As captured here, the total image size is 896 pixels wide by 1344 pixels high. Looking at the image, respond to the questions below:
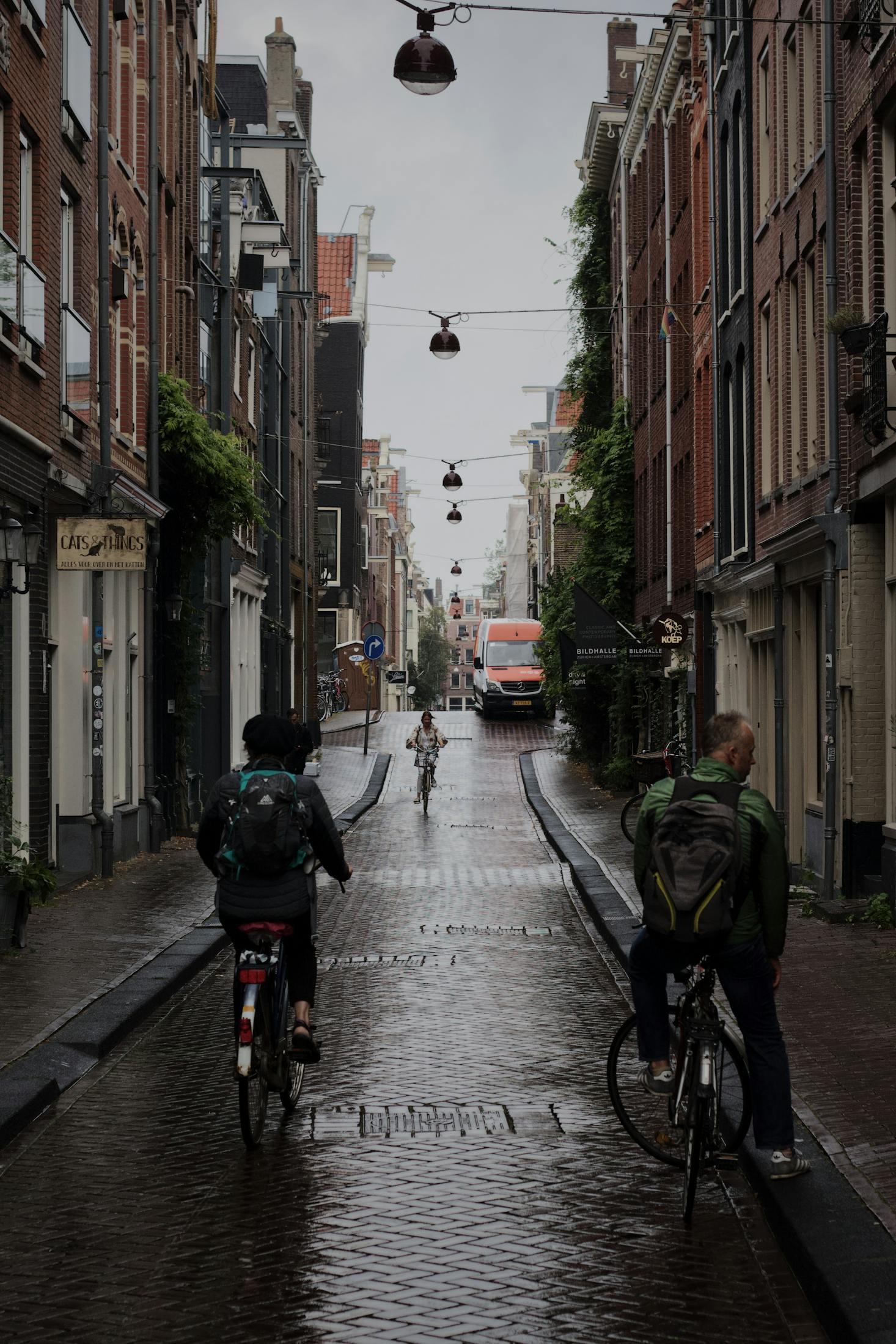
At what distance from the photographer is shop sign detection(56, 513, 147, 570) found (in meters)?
17.7

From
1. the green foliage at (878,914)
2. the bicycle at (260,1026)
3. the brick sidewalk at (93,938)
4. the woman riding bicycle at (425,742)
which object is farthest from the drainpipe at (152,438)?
the bicycle at (260,1026)

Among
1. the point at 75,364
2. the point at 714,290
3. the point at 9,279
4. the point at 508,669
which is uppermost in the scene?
the point at 714,290

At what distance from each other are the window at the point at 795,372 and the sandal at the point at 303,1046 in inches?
556

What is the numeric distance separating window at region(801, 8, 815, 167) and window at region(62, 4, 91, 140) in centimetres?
749

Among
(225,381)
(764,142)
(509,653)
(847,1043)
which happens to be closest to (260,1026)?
(847,1043)

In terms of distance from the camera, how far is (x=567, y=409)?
84.2 meters

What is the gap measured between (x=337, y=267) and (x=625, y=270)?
4736cm

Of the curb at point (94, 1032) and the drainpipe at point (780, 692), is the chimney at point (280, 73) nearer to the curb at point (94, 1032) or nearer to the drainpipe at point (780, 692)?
the drainpipe at point (780, 692)

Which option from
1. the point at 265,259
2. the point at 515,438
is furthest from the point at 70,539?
the point at 515,438

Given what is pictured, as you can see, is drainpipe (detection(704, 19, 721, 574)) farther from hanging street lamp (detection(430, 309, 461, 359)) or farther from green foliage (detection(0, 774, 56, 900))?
green foliage (detection(0, 774, 56, 900))

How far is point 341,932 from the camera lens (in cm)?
1526

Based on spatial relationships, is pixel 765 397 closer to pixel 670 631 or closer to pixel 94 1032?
pixel 670 631

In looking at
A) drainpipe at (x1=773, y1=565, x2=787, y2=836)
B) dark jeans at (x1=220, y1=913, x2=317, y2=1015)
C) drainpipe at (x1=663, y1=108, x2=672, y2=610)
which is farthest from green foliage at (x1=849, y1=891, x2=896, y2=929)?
drainpipe at (x1=663, y1=108, x2=672, y2=610)

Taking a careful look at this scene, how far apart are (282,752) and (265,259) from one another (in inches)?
1167
